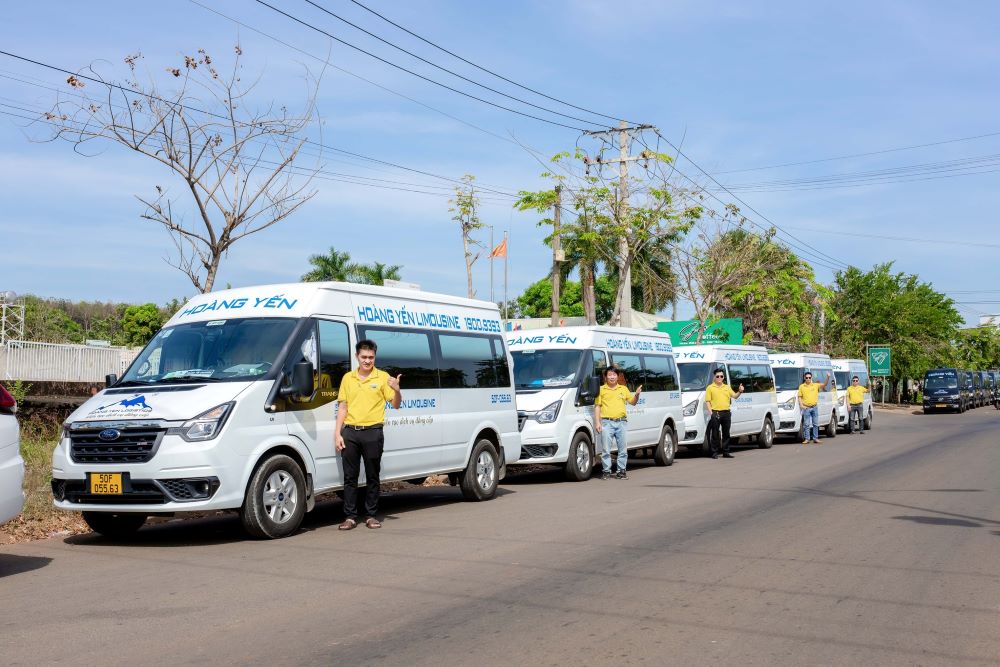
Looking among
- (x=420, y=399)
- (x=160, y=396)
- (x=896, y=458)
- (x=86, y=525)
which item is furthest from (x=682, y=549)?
(x=896, y=458)

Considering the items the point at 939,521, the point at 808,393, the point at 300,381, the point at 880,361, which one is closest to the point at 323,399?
the point at 300,381

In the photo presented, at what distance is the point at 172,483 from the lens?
29.3ft

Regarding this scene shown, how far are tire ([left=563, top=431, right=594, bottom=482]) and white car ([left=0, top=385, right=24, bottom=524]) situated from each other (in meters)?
8.98

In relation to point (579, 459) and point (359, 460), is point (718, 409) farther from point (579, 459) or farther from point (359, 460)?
point (359, 460)

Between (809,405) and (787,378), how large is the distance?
1334 millimetres

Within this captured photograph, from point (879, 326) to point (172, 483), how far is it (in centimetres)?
6010

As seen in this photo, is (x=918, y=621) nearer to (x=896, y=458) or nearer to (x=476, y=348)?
(x=476, y=348)

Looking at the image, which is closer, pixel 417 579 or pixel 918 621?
pixel 918 621

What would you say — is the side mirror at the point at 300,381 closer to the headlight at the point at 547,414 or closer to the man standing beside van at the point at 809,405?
the headlight at the point at 547,414

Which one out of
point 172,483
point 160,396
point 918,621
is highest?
point 160,396

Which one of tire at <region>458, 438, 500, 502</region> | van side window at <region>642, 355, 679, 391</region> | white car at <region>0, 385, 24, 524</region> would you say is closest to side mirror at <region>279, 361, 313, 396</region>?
white car at <region>0, 385, 24, 524</region>

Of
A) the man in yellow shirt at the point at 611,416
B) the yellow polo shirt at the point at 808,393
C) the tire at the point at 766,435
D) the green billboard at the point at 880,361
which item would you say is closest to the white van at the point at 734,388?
the tire at the point at 766,435

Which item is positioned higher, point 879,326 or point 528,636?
point 879,326

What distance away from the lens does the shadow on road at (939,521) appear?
10.6 meters
